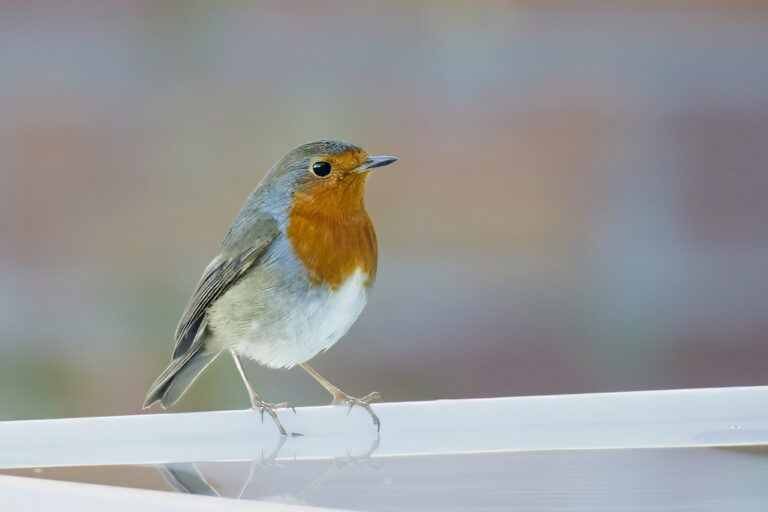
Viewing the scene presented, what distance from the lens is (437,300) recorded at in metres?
4.74

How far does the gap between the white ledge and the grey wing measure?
0.29m

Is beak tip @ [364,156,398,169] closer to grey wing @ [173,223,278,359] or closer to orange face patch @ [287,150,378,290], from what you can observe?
orange face patch @ [287,150,378,290]

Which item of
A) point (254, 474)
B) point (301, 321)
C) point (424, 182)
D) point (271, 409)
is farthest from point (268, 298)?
point (424, 182)

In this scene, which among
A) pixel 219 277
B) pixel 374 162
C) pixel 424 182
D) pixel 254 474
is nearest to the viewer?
pixel 254 474

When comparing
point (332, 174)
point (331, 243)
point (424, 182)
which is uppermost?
point (332, 174)

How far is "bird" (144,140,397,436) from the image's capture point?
1933 mm

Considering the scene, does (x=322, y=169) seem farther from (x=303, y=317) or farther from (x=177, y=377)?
(x=177, y=377)

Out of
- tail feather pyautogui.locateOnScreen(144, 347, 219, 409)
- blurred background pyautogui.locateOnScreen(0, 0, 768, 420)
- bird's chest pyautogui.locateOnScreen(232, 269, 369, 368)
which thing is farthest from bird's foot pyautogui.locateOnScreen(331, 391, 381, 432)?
blurred background pyautogui.locateOnScreen(0, 0, 768, 420)

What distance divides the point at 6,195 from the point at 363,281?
3047 mm

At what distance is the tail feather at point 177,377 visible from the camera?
2.14 meters

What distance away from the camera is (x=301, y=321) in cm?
194

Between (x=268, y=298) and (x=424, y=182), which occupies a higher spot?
(x=268, y=298)

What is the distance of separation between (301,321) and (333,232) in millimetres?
154

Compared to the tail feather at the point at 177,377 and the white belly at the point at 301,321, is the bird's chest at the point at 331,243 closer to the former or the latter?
the white belly at the point at 301,321
